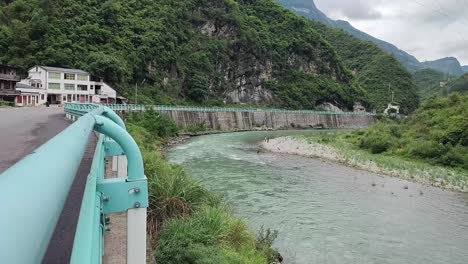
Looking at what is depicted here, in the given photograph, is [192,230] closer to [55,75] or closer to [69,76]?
[55,75]

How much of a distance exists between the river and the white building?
116 feet

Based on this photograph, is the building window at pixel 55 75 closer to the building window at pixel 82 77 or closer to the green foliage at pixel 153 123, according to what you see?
the building window at pixel 82 77

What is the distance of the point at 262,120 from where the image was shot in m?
74.4

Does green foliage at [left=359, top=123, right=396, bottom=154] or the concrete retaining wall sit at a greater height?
the concrete retaining wall

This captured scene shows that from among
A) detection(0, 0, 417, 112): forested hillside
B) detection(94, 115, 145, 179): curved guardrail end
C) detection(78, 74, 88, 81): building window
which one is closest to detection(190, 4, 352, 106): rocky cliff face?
detection(0, 0, 417, 112): forested hillside

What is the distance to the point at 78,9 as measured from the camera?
70.4 metres

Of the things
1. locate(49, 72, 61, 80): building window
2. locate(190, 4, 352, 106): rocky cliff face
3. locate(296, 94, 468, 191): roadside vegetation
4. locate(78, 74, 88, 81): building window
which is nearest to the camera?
locate(296, 94, 468, 191): roadside vegetation

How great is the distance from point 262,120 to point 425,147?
42829mm

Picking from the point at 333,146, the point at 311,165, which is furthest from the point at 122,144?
the point at 333,146

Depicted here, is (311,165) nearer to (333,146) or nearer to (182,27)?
(333,146)

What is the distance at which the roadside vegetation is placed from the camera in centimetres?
2725

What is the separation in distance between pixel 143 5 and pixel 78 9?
16967mm

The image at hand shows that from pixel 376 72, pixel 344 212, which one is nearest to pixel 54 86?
pixel 344 212

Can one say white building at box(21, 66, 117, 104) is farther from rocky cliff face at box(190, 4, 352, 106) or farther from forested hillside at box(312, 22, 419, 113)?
forested hillside at box(312, 22, 419, 113)
